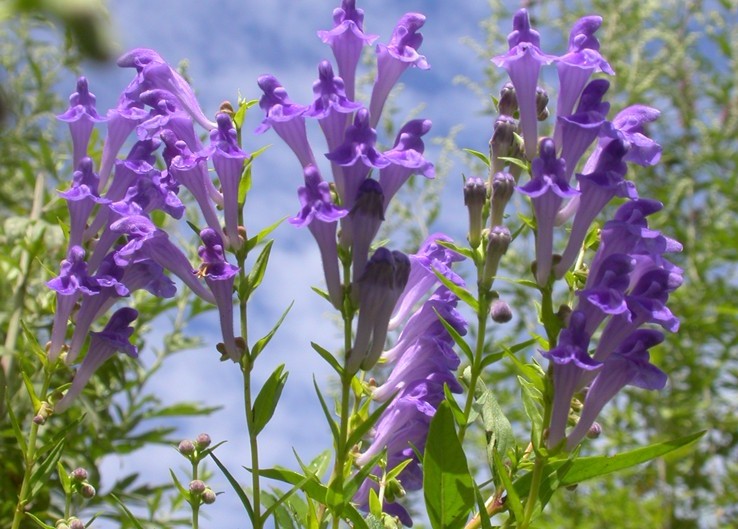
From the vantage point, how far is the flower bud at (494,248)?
53.0 inches

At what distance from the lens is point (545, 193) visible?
1338mm

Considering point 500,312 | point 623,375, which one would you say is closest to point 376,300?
point 500,312

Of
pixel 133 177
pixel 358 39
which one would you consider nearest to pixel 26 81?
pixel 133 177

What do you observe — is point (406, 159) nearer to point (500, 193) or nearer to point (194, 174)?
point (500, 193)

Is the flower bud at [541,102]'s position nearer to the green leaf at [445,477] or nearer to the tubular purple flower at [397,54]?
the tubular purple flower at [397,54]

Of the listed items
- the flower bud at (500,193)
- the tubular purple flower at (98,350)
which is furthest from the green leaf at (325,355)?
the tubular purple flower at (98,350)

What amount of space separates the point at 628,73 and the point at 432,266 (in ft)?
16.0

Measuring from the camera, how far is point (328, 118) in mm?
1376

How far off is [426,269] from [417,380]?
0.69ft

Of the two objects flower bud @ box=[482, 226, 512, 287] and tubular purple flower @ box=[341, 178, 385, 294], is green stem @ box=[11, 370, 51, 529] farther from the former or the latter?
flower bud @ box=[482, 226, 512, 287]

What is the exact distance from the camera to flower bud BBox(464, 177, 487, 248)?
1.42 m

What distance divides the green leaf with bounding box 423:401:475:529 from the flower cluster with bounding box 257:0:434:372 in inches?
7.9

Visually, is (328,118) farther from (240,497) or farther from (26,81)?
(26,81)

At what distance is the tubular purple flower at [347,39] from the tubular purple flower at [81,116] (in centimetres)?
52
